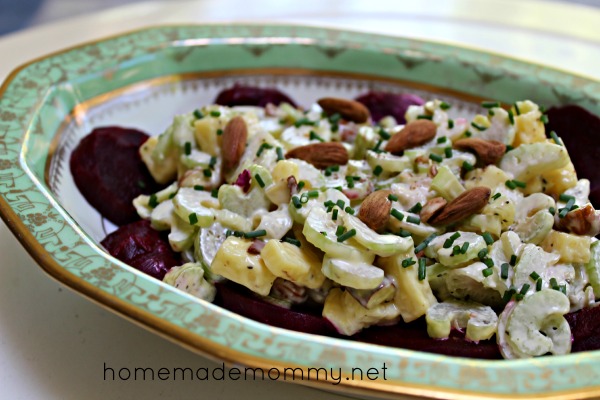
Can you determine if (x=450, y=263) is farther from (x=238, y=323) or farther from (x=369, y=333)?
(x=238, y=323)

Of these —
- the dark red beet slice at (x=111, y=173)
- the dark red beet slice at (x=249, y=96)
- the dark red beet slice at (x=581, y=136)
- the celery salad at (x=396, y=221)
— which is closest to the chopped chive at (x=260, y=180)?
the celery salad at (x=396, y=221)

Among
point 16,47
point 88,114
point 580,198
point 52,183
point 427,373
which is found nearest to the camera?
point 427,373

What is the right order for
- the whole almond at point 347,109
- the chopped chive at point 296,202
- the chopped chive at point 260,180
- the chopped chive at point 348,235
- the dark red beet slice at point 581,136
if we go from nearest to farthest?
the chopped chive at point 348,235 → the chopped chive at point 296,202 → the chopped chive at point 260,180 → the dark red beet slice at point 581,136 → the whole almond at point 347,109

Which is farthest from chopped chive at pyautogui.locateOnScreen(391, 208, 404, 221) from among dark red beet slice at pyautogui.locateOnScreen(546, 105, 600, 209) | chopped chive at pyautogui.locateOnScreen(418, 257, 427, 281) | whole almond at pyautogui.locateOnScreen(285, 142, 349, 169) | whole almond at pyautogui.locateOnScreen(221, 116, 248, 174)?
dark red beet slice at pyautogui.locateOnScreen(546, 105, 600, 209)

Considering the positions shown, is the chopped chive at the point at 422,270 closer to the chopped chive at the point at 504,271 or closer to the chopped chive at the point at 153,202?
the chopped chive at the point at 504,271

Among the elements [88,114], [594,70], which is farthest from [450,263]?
[594,70]

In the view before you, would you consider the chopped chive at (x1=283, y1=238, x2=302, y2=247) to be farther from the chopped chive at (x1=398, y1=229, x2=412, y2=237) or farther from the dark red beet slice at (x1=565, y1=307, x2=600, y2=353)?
the dark red beet slice at (x1=565, y1=307, x2=600, y2=353)
